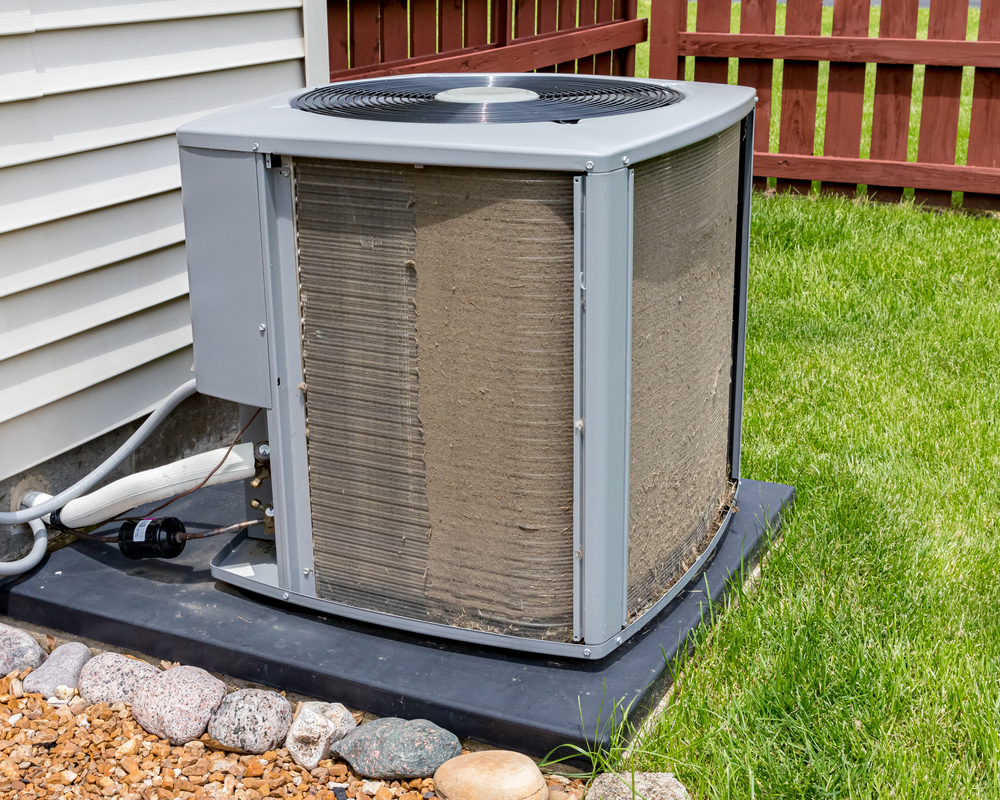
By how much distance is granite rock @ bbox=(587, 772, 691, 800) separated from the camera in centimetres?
180

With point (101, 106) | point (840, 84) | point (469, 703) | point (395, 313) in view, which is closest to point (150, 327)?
point (101, 106)

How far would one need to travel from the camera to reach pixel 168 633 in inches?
87.0

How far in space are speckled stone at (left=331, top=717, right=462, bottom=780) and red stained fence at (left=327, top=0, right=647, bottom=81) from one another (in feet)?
7.89

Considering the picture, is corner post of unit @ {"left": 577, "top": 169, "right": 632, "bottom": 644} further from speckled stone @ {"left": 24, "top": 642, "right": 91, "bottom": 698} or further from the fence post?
the fence post

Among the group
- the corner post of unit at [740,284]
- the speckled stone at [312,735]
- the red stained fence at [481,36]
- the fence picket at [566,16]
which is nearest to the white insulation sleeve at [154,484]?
the speckled stone at [312,735]

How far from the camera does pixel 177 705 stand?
2062mm

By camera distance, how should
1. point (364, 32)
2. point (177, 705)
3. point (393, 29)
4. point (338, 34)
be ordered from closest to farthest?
point (177, 705) → point (338, 34) → point (364, 32) → point (393, 29)

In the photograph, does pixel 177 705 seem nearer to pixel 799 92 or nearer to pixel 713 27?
pixel 799 92

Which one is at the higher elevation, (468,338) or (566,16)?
(566,16)

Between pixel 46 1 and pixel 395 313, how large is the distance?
117 centimetres

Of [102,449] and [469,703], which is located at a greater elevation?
[102,449]

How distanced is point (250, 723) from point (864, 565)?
58.7 inches

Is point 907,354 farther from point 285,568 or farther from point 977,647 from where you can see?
point 285,568

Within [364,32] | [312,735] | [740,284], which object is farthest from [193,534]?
[364,32]
